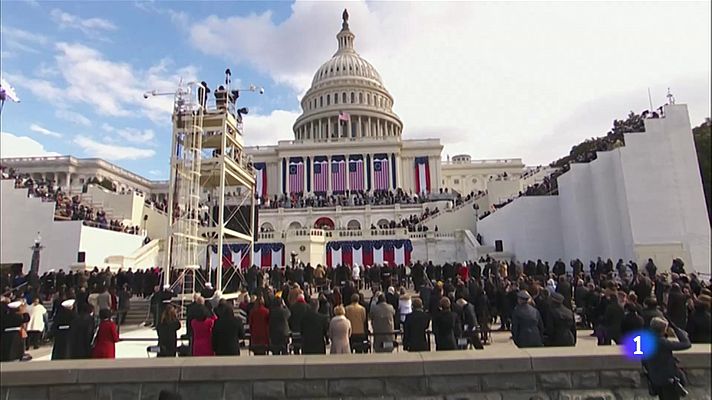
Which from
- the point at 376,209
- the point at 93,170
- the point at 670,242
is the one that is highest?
the point at 93,170

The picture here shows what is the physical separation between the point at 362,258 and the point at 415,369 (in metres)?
31.0

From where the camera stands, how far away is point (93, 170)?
263 feet

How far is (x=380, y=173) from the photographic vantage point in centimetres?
7412

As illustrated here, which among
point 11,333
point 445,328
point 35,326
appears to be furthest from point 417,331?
point 35,326

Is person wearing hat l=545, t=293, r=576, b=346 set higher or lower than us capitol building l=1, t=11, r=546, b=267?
lower

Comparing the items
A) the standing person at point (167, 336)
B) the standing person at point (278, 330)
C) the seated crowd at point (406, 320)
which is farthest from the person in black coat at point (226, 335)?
the standing person at point (278, 330)

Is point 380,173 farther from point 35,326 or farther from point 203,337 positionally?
point 203,337

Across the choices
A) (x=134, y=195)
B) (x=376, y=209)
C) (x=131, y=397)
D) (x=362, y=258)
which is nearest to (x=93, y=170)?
(x=134, y=195)

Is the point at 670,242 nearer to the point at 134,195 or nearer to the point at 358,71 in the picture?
the point at 134,195

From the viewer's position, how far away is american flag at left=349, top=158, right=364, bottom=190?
7219 centimetres

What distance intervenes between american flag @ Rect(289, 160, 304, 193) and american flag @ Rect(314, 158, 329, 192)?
8.14 ft

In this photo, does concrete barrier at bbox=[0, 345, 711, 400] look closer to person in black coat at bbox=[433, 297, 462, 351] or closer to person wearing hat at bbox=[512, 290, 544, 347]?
person wearing hat at bbox=[512, 290, 544, 347]

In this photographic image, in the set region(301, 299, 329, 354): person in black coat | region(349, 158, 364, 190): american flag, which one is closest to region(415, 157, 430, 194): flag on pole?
region(349, 158, 364, 190): american flag

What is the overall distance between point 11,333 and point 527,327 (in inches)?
387
